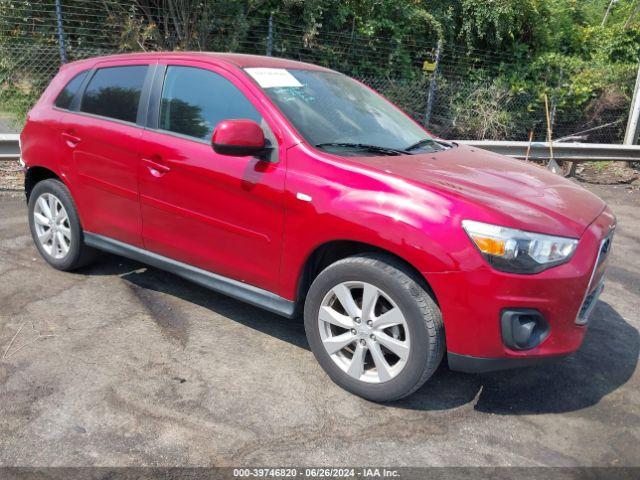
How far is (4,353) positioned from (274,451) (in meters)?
1.82

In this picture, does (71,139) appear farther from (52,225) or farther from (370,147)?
(370,147)

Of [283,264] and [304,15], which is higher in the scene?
[304,15]

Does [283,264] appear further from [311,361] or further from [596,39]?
[596,39]

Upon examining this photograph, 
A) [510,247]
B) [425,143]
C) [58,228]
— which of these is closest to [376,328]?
[510,247]

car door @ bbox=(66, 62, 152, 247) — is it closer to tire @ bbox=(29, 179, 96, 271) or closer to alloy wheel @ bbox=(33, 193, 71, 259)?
tire @ bbox=(29, 179, 96, 271)

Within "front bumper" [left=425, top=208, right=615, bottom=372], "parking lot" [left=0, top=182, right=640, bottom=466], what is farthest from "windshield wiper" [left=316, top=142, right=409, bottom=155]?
"parking lot" [left=0, top=182, right=640, bottom=466]

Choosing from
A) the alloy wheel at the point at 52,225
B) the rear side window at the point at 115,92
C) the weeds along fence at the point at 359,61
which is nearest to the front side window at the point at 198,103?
the rear side window at the point at 115,92

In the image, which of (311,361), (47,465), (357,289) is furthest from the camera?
(311,361)

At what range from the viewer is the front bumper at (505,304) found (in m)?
2.63

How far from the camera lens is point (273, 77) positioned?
3586mm

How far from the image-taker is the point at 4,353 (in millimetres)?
3375

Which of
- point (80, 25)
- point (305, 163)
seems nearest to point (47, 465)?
point (305, 163)

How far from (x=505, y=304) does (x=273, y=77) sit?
1.97 metres

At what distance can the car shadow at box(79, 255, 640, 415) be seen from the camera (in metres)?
3.11
